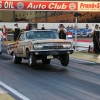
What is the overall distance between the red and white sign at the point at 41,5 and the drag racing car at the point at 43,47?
125 ft

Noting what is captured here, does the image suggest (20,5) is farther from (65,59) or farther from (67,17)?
(65,59)

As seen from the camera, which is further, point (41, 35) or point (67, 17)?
point (67, 17)

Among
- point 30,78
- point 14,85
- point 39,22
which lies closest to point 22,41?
point 30,78

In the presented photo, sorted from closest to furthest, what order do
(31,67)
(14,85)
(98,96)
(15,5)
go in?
(98,96) < (14,85) < (31,67) < (15,5)

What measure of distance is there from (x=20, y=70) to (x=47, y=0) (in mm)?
43359

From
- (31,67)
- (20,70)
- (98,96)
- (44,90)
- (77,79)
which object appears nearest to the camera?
(98,96)

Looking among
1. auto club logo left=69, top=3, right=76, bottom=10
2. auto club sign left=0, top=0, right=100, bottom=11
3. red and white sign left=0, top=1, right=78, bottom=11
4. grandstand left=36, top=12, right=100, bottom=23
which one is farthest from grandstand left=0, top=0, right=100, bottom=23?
red and white sign left=0, top=1, right=78, bottom=11

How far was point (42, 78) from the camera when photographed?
10.7 m

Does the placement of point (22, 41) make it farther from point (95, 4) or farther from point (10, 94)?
point (95, 4)

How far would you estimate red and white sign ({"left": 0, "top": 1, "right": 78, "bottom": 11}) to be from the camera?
2025 inches

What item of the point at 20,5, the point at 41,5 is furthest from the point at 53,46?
the point at 41,5

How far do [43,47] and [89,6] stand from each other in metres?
43.9

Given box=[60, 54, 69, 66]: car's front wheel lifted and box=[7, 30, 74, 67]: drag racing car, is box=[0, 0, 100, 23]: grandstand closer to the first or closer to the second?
box=[7, 30, 74, 67]: drag racing car

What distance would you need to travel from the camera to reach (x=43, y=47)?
41.9 ft
